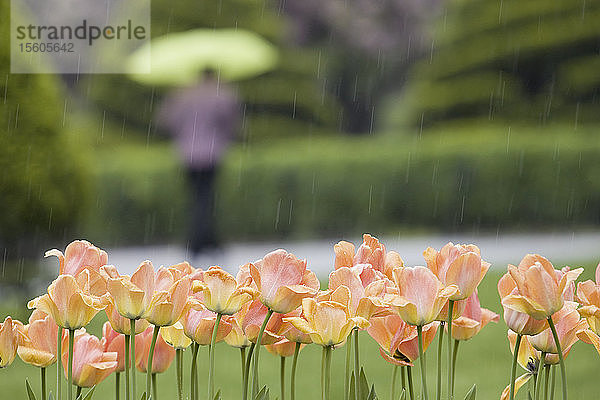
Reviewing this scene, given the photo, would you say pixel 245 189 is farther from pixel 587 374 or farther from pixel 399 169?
pixel 587 374

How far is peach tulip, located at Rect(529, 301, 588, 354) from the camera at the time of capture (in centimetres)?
61

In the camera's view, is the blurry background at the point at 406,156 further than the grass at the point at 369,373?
Yes

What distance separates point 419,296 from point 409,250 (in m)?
7.24

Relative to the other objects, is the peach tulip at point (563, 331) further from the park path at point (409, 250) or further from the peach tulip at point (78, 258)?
the park path at point (409, 250)

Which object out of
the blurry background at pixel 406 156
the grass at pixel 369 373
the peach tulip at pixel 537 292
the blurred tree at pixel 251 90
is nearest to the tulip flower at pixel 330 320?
the peach tulip at pixel 537 292

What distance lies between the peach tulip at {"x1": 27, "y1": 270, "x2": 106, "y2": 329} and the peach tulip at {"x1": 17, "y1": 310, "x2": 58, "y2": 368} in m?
0.06

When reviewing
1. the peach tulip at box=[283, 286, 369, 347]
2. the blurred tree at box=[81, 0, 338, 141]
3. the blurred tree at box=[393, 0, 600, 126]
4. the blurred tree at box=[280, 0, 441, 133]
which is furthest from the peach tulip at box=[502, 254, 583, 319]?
the blurred tree at box=[280, 0, 441, 133]

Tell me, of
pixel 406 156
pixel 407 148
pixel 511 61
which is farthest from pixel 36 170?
pixel 511 61

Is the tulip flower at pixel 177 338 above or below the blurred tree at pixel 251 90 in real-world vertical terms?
below

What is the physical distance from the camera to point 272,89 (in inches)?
426

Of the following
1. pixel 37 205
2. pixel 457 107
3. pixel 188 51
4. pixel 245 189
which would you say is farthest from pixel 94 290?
pixel 457 107

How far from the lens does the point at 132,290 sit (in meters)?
0.55

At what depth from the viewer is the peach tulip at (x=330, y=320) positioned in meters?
0.54

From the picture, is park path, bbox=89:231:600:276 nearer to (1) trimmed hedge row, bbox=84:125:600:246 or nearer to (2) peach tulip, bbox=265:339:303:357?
(1) trimmed hedge row, bbox=84:125:600:246
